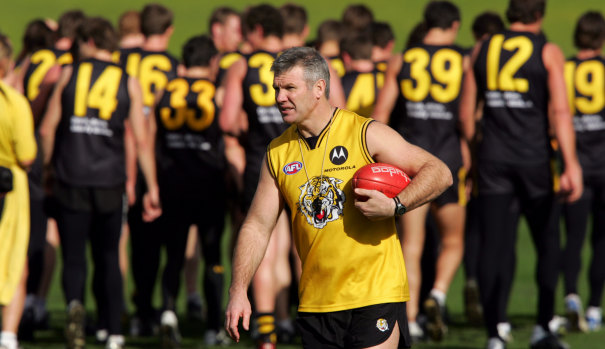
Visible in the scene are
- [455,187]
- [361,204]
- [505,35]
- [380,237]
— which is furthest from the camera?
[455,187]

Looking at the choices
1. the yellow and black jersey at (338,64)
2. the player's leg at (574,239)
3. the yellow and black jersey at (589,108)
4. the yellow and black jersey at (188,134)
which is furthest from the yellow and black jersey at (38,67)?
the player's leg at (574,239)

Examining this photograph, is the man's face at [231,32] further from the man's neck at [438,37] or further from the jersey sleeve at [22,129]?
the jersey sleeve at [22,129]

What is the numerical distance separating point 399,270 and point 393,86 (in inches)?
160

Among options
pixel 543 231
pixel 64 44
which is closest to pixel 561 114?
pixel 543 231

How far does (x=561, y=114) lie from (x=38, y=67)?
4808 millimetres

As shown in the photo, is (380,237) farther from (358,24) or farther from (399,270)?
(358,24)

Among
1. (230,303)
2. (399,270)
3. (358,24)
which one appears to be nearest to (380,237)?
(399,270)

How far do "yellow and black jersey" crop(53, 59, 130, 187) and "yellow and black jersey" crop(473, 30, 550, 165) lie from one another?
291cm

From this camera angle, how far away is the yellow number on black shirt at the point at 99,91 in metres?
9.15

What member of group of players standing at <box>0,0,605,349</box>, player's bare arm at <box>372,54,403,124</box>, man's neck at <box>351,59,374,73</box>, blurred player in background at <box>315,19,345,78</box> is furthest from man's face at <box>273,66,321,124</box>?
blurred player in background at <box>315,19,345,78</box>

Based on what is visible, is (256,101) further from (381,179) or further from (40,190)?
(381,179)

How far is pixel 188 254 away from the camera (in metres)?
11.5

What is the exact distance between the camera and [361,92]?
10.5 metres

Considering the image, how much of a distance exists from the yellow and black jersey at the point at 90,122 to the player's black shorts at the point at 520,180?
3.00m
